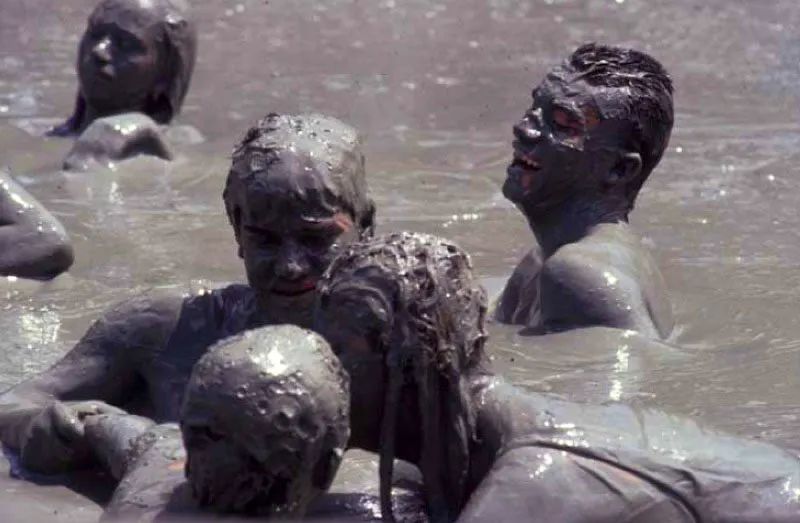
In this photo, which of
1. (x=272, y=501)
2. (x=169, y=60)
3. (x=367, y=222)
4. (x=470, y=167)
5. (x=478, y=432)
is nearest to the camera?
(x=272, y=501)

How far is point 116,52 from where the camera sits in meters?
11.2

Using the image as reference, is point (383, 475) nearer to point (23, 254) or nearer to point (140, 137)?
point (23, 254)

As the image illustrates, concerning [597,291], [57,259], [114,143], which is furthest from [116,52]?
[597,291]

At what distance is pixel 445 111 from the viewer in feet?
38.7

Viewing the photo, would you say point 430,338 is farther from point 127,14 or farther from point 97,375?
point 127,14

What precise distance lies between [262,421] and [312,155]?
121cm

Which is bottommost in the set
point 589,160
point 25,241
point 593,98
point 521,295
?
point 25,241

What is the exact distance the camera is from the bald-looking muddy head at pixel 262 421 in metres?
4.48

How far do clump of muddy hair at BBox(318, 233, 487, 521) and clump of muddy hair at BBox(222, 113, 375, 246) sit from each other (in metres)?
0.65

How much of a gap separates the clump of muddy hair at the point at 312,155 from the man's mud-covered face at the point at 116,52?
5523 millimetres

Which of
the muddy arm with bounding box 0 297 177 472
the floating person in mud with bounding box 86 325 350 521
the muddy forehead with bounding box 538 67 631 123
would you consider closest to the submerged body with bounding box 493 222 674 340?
the muddy forehead with bounding box 538 67 631 123

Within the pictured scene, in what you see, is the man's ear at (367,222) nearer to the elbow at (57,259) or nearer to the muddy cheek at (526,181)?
the muddy cheek at (526,181)

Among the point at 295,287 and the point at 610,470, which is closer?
the point at 610,470

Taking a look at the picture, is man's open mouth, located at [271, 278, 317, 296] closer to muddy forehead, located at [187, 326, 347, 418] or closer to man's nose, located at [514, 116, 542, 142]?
muddy forehead, located at [187, 326, 347, 418]
